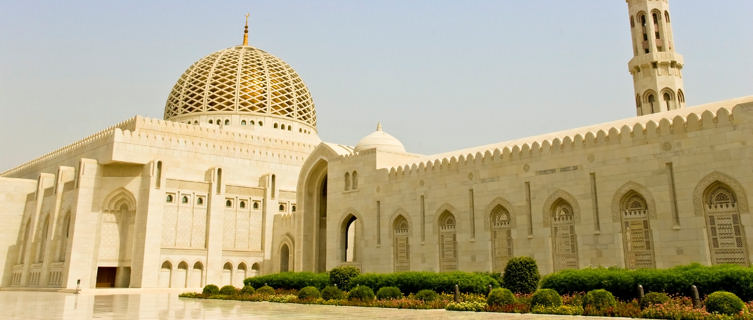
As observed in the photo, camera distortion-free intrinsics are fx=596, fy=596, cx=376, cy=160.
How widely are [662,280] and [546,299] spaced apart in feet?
8.01

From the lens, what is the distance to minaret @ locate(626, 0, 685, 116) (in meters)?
25.8

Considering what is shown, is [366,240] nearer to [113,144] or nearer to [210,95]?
[113,144]

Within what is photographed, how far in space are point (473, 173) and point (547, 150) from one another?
9.79 feet

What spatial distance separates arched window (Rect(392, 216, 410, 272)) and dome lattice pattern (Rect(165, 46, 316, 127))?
58.2ft

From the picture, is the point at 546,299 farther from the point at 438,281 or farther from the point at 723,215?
the point at 723,215

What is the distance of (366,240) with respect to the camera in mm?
25344

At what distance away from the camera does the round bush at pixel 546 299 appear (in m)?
12.2

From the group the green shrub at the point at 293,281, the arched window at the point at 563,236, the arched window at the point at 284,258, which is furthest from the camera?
the arched window at the point at 284,258

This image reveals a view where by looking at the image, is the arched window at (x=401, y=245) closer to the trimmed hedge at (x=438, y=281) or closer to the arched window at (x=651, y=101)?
the trimmed hedge at (x=438, y=281)

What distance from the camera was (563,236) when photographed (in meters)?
19.1

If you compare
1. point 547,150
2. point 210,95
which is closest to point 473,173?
point 547,150

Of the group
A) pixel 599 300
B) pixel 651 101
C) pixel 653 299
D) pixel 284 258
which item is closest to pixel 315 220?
pixel 284 258

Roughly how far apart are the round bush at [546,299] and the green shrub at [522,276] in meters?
2.86

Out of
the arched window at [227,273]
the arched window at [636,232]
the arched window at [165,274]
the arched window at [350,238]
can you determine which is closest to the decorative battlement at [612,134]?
→ the arched window at [636,232]
